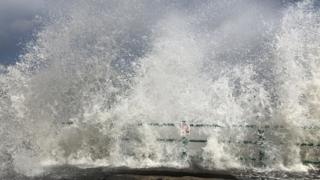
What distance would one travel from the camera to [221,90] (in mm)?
20438

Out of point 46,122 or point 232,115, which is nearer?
point 232,115

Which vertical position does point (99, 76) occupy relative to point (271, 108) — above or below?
above

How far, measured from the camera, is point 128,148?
1962 centimetres

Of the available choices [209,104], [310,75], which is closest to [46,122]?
[209,104]

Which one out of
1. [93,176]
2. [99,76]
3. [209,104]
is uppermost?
[99,76]

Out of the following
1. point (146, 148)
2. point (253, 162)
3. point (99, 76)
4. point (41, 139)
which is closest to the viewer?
point (253, 162)

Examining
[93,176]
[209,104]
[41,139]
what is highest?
[209,104]

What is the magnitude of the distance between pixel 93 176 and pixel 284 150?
7.36 m

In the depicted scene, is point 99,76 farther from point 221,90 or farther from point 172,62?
point 221,90

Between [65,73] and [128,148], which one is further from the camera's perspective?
[65,73]

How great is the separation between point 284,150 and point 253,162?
1.22m

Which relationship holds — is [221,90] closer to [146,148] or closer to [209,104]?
[209,104]

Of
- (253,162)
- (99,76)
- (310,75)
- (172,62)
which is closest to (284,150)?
(253,162)

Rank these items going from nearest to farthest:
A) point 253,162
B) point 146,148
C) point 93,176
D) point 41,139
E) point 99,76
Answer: point 93,176 → point 253,162 → point 146,148 → point 41,139 → point 99,76
